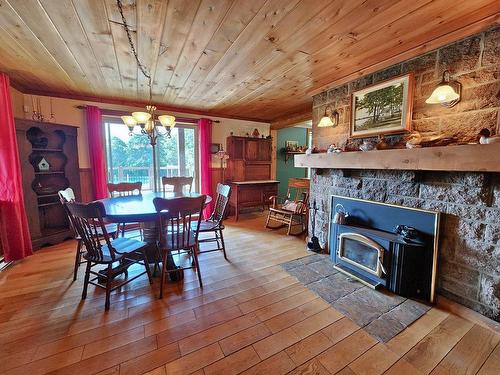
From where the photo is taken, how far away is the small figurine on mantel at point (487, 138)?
1437 mm

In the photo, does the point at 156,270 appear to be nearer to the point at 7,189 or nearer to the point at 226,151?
the point at 7,189

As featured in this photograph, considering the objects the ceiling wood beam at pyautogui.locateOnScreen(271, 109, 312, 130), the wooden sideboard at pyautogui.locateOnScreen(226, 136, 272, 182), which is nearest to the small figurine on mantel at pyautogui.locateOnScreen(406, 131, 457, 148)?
the ceiling wood beam at pyautogui.locateOnScreen(271, 109, 312, 130)

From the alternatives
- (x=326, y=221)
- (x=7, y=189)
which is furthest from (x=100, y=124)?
(x=326, y=221)

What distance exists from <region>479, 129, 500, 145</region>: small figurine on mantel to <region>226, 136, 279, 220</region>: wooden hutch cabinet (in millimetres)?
3614

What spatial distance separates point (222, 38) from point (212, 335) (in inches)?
93.1

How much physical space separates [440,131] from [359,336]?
72.6 inches

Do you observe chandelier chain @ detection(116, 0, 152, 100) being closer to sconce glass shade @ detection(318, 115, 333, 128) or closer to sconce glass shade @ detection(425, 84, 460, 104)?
sconce glass shade @ detection(318, 115, 333, 128)

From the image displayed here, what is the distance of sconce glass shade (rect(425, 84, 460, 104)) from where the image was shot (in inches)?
68.1

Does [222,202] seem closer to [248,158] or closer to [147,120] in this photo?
[147,120]

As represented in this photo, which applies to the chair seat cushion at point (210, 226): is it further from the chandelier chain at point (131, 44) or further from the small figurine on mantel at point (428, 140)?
the small figurine on mantel at point (428, 140)

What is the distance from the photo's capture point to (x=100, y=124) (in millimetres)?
3631

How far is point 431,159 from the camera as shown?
69.3 inches

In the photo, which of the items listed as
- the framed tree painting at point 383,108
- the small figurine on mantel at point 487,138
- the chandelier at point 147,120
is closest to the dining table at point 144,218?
the chandelier at point 147,120

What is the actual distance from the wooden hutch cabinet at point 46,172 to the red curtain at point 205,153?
2075mm
